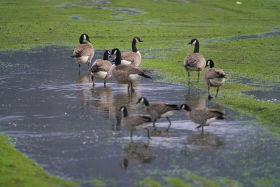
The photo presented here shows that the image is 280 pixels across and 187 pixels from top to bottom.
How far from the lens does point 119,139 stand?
51.2 feet

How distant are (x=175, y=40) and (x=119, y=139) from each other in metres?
32.5

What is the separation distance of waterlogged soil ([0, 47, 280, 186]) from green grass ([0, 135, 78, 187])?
0.35m

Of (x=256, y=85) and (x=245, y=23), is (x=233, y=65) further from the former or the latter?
(x=245, y=23)

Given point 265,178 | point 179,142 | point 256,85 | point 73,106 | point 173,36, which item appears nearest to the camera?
point 265,178

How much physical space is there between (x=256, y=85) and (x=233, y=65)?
701 centimetres

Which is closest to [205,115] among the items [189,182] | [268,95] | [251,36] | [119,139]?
[119,139]

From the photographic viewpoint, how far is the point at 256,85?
25.2 meters

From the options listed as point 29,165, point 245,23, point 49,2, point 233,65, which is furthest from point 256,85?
point 49,2

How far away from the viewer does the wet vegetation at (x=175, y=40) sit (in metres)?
12.7

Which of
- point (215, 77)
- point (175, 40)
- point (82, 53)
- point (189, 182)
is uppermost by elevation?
point (215, 77)

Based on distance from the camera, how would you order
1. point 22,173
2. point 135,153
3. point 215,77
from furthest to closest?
point 215,77 < point 135,153 < point 22,173

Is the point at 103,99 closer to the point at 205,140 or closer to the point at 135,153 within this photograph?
the point at 205,140

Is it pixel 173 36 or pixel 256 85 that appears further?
pixel 173 36

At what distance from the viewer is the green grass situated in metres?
11.8
